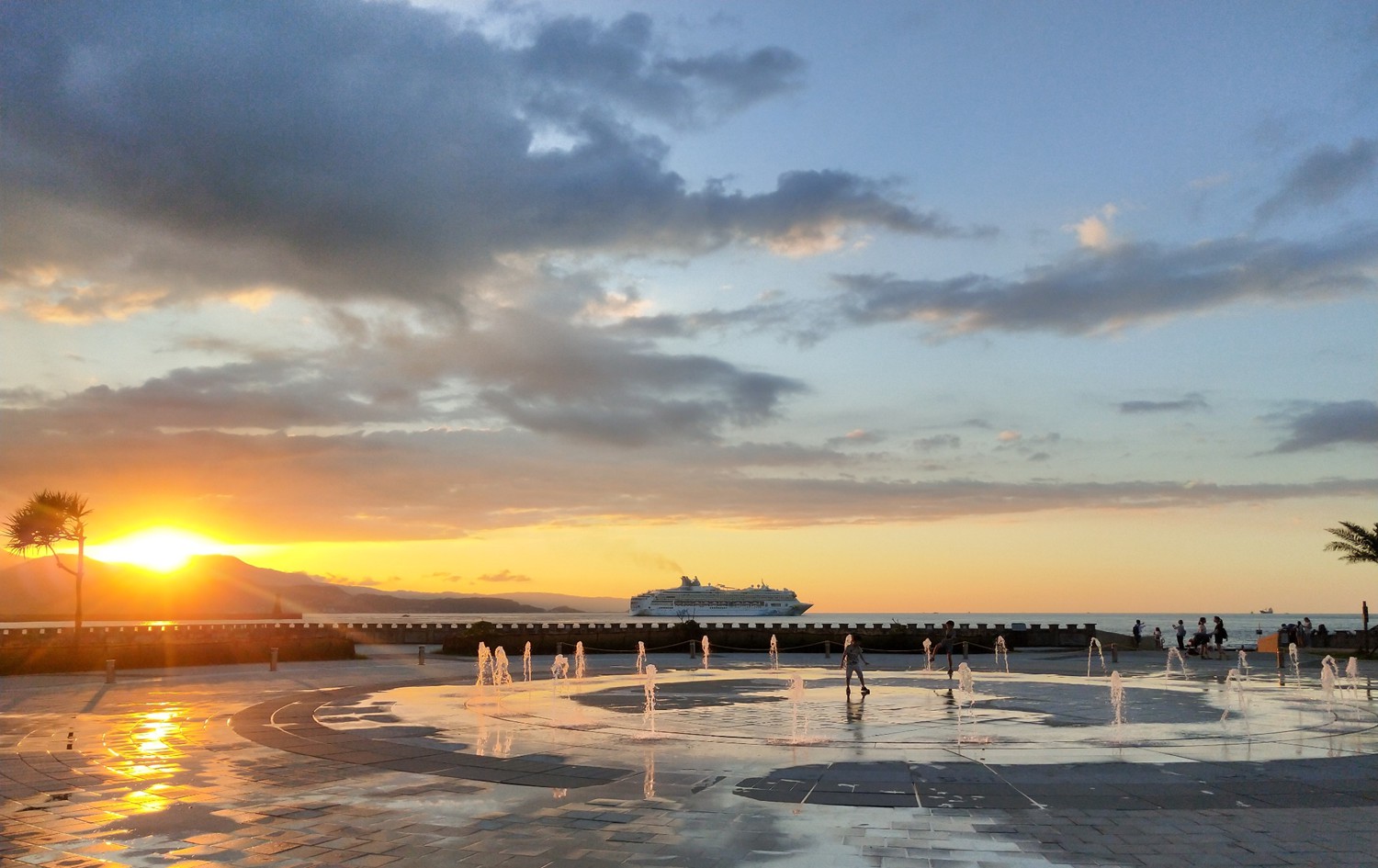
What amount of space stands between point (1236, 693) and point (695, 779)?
17.9 meters

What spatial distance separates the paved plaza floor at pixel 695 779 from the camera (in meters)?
8.95

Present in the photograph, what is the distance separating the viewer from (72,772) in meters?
13.1

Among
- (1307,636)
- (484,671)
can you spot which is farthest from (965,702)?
(1307,636)

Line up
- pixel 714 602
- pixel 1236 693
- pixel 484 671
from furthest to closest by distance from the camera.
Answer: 1. pixel 714 602
2. pixel 484 671
3. pixel 1236 693

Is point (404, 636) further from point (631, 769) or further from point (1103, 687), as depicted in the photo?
point (631, 769)

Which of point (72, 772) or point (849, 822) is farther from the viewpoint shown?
point (72, 772)

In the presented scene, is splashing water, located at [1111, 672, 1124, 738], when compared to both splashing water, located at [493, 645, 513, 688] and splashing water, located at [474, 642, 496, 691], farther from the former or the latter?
splashing water, located at [474, 642, 496, 691]

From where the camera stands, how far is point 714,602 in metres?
157

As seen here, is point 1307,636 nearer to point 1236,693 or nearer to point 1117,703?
point 1236,693

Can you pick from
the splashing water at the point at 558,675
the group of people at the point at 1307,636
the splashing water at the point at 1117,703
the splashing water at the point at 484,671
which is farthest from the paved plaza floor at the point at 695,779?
the group of people at the point at 1307,636

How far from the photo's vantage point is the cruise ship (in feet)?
510

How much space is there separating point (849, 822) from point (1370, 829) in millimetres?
5147

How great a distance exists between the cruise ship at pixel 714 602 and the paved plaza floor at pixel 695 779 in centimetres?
13238

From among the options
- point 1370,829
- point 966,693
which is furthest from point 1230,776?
point 966,693
